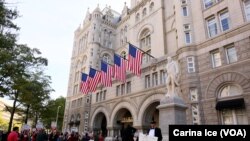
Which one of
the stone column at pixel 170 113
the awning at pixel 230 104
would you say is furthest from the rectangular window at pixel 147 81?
the stone column at pixel 170 113

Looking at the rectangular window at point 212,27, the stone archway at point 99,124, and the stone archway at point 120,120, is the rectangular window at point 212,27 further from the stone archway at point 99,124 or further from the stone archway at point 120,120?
the stone archway at point 99,124

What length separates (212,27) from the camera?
22094mm

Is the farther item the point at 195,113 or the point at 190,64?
the point at 190,64

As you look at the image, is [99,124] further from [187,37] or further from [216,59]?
[216,59]

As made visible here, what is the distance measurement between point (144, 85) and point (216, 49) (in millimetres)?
11097

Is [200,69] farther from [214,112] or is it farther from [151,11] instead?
[151,11]

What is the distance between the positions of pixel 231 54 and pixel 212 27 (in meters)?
3.97

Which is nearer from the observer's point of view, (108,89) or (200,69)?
(200,69)

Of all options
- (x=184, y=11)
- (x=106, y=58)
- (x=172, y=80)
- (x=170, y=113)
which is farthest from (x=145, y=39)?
(x=170, y=113)

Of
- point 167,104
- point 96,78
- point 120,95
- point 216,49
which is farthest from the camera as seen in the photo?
point 120,95

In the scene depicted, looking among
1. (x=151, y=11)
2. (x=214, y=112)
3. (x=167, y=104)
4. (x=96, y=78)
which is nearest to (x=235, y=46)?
(x=214, y=112)

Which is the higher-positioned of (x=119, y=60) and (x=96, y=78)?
(x=119, y=60)

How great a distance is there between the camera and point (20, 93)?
2833 cm

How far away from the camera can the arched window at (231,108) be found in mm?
17917
